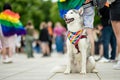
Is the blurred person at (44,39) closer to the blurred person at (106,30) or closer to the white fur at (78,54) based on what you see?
the blurred person at (106,30)

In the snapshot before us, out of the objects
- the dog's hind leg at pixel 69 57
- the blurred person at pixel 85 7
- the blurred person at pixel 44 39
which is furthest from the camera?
the blurred person at pixel 44 39

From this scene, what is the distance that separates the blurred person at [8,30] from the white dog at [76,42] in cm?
575

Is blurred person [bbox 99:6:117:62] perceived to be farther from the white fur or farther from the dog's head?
the dog's head

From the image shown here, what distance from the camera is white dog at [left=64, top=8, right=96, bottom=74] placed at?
9.06 meters

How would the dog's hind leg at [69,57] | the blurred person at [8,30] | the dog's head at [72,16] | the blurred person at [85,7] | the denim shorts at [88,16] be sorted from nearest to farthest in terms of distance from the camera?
the dog's head at [72,16] → the dog's hind leg at [69,57] → the blurred person at [85,7] → the denim shorts at [88,16] → the blurred person at [8,30]

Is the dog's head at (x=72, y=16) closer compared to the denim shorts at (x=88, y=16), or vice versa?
the dog's head at (x=72, y=16)

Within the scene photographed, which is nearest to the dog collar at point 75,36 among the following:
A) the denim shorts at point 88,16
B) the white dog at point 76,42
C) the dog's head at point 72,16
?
the white dog at point 76,42

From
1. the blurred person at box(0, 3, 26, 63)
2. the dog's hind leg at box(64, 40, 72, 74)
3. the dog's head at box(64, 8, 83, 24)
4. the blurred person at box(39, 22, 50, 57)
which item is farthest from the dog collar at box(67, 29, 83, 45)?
the blurred person at box(39, 22, 50, 57)

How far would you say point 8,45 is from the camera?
15.2 metres

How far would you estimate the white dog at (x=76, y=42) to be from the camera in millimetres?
9062

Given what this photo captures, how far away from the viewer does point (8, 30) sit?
14.8 meters

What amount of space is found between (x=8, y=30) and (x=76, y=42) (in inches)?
240

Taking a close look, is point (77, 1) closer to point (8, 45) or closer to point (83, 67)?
point (83, 67)

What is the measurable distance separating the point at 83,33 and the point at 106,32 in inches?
200
